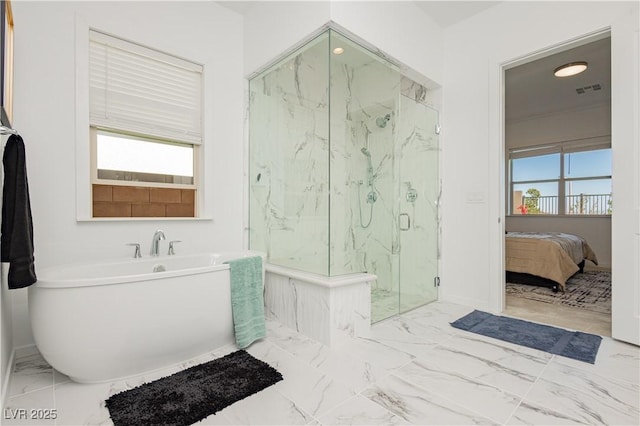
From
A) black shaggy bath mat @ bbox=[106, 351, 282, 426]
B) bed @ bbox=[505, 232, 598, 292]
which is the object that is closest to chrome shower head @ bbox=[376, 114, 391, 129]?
black shaggy bath mat @ bbox=[106, 351, 282, 426]

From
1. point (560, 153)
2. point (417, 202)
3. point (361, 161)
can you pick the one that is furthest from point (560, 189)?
point (361, 161)

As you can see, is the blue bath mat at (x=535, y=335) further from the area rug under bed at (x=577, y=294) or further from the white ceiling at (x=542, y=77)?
the white ceiling at (x=542, y=77)

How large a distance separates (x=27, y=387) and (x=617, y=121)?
13.6 feet

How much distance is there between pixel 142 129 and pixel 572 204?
7238 millimetres

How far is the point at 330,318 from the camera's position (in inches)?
90.6

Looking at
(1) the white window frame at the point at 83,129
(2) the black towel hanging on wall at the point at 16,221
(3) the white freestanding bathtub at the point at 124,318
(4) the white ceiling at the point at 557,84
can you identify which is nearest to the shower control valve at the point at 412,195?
(3) the white freestanding bathtub at the point at 124,318

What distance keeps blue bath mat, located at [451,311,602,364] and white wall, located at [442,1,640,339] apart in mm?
314

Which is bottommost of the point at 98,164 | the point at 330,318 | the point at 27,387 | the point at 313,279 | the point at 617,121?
the point at 27,387

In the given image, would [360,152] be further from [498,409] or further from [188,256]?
[498,409]

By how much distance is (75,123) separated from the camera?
2.32 meters

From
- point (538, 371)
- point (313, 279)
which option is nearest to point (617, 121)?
point (538, 371)

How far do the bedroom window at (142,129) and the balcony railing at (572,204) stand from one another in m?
6.64

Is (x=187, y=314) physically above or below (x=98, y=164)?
below

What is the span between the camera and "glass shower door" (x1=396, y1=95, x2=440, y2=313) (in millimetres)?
3244
